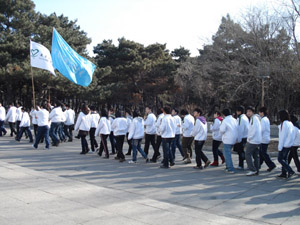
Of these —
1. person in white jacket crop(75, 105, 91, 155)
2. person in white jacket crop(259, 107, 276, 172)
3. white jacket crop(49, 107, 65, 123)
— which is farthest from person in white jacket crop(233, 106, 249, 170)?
white jacket crop(49, 107, 65, 123)

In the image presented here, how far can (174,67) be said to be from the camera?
111 feet

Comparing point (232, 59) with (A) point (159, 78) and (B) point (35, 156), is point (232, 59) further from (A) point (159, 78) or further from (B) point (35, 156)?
(B) point (35, 156)

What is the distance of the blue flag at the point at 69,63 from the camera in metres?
13.2

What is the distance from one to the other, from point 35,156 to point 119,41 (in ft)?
89.8

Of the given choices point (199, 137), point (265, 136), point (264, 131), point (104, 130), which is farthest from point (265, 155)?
point (104, 130)

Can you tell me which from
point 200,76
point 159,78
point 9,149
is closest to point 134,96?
point 159,78

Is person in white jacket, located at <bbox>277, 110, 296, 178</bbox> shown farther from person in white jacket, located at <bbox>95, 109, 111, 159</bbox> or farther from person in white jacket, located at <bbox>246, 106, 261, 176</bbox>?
person in white jacket, located at <bbox>95, 109, 111, 159</bbox>

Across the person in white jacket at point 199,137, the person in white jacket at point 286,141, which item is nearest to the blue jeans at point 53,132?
the person in white jacket at point 199,137

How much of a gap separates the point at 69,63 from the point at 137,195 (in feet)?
28.9

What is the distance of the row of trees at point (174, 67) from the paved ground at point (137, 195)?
6970 mm

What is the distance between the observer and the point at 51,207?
5.09m

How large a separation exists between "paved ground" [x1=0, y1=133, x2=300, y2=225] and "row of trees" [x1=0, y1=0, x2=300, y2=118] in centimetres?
697

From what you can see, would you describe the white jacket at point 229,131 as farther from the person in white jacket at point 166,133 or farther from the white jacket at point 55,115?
the white jacket at point 55,115

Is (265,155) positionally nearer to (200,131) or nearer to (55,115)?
(200,131)
